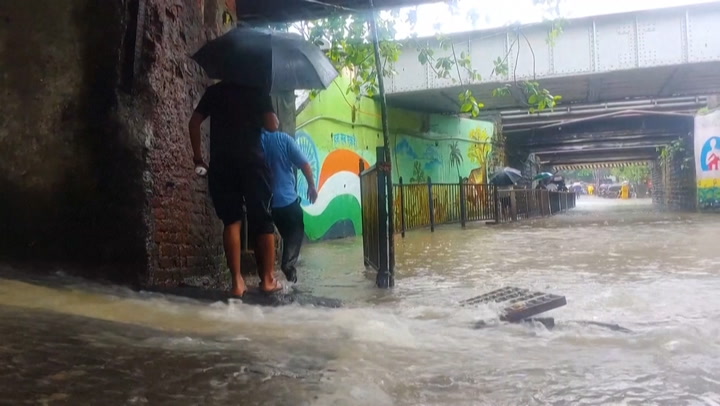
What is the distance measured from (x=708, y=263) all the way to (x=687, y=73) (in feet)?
34.3

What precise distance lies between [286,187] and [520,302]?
236 cm

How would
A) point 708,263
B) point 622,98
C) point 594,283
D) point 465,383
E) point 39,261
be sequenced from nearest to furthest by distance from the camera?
point 465,383 → point 39,261 → point 594,283 → point 708,263 → point 622,98

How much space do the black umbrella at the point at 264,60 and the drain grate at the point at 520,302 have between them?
212cm

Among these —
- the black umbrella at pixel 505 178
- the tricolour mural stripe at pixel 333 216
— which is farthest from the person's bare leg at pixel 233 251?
the black umbrella at pixel 505 178

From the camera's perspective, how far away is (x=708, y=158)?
806 inches

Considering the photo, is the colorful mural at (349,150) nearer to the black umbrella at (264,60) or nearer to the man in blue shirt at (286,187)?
the man in blue shirt at (286,187)

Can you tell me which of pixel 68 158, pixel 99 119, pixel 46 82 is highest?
pixel 46 82

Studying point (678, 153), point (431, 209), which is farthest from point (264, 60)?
point (678, 153)

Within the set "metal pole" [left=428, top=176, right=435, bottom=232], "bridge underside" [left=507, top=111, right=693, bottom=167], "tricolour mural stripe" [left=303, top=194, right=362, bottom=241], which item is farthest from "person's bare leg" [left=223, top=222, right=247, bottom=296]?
"bridge underside" [left=507, top=111, right=693, bottom=167]

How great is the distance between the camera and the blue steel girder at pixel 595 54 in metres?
13.8

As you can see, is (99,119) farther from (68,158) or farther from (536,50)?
(536,50)

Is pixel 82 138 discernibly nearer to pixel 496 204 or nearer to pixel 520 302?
pixel 520 302

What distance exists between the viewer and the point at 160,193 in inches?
182

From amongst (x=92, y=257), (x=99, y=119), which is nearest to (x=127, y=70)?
(x=99, y=119)
